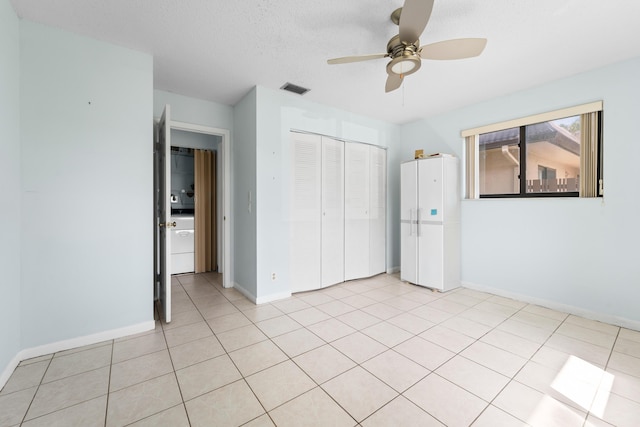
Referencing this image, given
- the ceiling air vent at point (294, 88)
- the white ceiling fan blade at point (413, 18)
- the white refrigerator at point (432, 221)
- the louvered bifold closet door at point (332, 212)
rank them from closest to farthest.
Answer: the white ceiling fan blade at point (413, 18) → the ceiling air vent at point (294, 88) → the white refrigerator at point (432, 221) → the louvered bifold closet door at point (332, 212)

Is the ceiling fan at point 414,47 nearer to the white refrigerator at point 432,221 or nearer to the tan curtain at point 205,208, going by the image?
the white refrigerator at point 432,221

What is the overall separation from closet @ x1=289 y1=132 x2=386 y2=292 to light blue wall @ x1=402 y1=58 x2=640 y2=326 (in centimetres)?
138

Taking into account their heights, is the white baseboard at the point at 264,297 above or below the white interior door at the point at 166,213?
below

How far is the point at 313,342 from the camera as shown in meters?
2.40

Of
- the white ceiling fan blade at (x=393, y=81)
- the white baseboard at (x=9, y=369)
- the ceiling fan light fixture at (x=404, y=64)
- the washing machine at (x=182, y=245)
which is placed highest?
the white ceiling fan blade at (x=393, y=81)

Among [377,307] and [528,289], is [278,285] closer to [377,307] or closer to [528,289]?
[377,307]

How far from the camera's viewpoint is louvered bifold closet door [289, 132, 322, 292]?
3607mm

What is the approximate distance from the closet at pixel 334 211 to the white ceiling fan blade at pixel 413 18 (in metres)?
2.04

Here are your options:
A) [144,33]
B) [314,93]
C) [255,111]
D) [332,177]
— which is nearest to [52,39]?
[144,33]

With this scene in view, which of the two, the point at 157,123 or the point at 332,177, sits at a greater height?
the point at 157,123

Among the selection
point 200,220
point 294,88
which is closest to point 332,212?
point 294,88

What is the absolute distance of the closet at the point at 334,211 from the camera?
3.66m

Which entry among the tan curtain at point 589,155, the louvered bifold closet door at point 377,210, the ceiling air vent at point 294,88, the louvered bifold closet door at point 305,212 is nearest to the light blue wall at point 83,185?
the ceiling air vent at point 294,88

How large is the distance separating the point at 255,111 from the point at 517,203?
367cm
